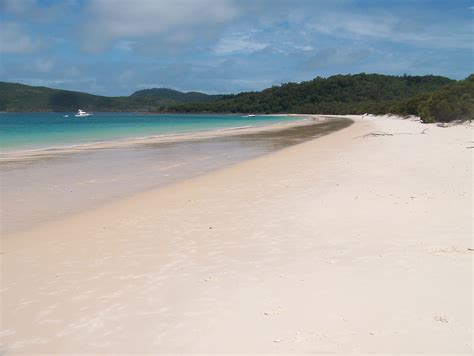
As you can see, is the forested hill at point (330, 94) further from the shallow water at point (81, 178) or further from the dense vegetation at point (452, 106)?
the shallow water at point (81, 178)

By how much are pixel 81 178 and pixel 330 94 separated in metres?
158

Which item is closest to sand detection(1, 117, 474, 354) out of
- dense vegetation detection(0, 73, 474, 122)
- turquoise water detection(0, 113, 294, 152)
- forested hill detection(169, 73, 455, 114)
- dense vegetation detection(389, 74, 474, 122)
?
turquoise water detection(0, 113, 294, 152)

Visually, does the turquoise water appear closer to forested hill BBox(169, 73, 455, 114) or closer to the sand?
the sand

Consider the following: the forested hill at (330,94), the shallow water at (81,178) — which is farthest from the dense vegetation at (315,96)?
the shallow water at (81,178)

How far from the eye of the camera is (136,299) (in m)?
4.57

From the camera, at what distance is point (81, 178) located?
45.4 feet

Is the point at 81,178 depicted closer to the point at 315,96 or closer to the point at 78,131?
the point at 78,131

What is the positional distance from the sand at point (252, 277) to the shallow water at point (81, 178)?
43.3 inches

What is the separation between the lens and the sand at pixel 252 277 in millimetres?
3719

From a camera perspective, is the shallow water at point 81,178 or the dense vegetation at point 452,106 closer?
the shallow water at point 81,178

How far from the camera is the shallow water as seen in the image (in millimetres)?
9422

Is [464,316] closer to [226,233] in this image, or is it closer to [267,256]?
[267,256]

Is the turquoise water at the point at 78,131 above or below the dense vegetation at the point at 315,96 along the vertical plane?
below

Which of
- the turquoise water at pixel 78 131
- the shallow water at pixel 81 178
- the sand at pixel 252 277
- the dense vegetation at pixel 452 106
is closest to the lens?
the sand at pixel 252 277
